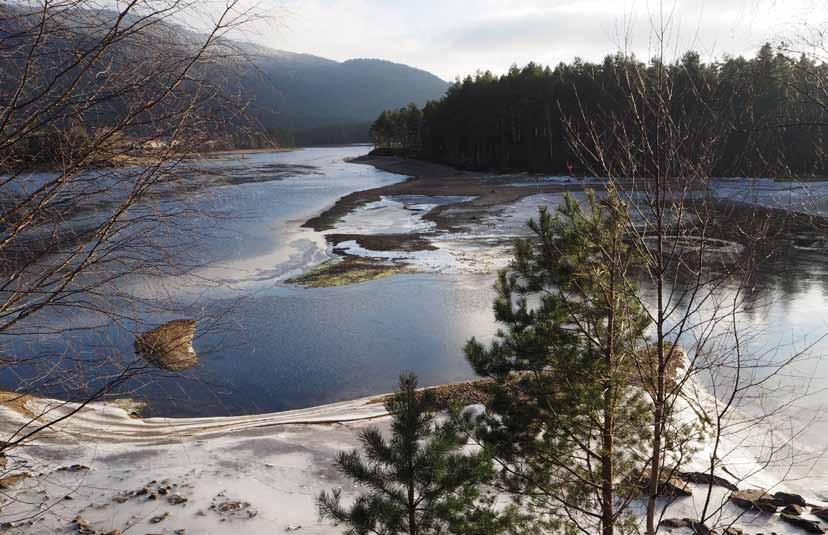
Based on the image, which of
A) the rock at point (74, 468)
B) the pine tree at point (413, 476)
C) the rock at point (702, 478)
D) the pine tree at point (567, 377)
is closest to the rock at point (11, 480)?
the rock at point (74, 468)

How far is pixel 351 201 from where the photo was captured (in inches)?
1763

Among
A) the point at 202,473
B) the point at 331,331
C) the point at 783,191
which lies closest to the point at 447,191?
the point at 783,191

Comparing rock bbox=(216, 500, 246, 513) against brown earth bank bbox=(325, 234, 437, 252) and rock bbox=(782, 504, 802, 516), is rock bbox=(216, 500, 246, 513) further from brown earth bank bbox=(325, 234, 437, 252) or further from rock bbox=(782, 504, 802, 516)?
brown earth bank bbox=(325, 234, 437, 252)

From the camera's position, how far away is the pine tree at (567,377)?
5859mm

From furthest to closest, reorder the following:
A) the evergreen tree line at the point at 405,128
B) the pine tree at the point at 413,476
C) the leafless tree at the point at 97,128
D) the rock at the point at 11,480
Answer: the evergreen tree line at the point at 405,128 < the rock at the point at 11,480 < the pine tree at the point at 413,476 < the leafless tree at the point at 97,128

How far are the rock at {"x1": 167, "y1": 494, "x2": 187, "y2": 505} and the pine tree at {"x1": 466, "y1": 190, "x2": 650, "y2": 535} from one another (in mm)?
4441

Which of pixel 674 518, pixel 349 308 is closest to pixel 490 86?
pixel 349 308

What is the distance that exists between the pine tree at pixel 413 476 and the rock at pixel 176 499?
3.67 m

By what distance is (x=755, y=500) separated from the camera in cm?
778

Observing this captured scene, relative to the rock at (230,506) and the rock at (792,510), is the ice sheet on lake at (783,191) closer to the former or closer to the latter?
the rock at (792,510)

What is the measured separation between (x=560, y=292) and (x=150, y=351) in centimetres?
425

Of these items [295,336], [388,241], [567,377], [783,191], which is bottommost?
[295,336]

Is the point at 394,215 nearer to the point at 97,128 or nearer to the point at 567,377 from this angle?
the point at 567,377

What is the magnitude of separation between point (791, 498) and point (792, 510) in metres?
0.35
